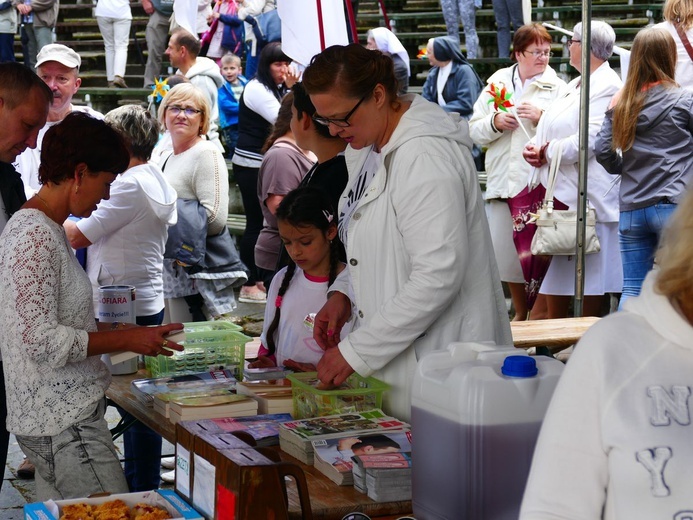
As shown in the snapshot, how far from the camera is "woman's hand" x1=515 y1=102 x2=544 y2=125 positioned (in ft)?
19.6

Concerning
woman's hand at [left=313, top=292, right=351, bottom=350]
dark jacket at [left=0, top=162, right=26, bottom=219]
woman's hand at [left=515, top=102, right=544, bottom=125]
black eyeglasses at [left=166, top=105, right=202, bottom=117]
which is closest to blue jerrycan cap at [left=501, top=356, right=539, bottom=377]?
woman's hand at [left=313, top=292, right=351, bottom=350]

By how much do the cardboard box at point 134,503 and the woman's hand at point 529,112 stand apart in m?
4.35

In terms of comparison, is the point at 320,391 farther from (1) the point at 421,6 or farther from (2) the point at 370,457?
(1) the point at 421,6

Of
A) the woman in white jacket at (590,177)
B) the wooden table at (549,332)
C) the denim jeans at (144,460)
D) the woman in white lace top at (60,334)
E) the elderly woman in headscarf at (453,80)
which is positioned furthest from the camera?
the elderly woman in headscarf at (453,80)

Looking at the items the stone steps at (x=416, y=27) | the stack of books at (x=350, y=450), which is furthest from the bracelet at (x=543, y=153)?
the stone steps at (x=416, y=27)

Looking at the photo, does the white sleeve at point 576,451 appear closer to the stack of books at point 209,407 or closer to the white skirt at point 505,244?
the stack of books at point 209,407

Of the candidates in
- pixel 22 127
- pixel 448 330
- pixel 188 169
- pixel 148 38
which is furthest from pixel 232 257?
pixel 148 38

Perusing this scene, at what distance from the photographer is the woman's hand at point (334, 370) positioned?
2.52m

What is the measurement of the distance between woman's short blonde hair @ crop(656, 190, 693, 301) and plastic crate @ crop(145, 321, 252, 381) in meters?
2.02

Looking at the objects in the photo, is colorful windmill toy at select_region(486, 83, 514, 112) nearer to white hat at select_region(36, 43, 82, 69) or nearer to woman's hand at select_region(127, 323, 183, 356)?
white hat at select_region(36, 43, 82, 69)

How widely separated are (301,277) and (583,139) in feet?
5.90

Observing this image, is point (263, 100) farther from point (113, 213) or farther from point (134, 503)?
point (134, 503)

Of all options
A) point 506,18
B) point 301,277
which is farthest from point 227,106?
point 301,277

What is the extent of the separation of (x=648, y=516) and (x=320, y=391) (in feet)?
4.01
